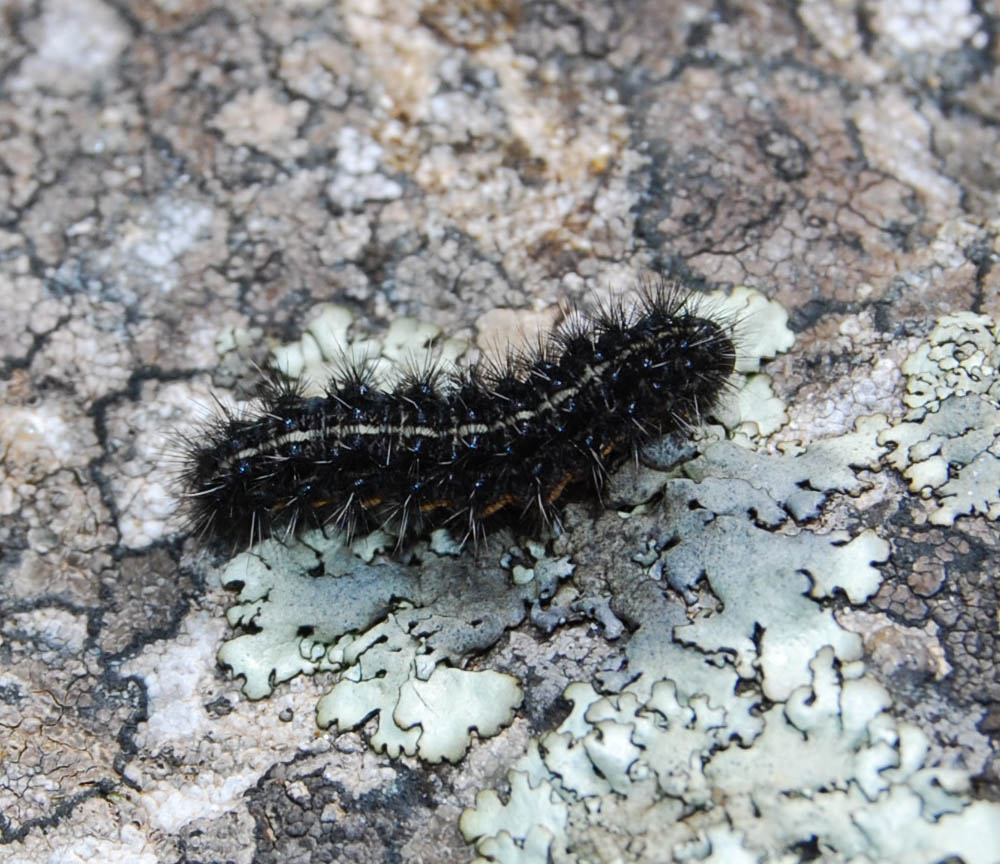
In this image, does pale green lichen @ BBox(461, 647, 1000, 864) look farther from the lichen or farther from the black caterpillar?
the black caterpillar

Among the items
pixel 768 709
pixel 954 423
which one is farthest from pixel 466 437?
pixel 954 423

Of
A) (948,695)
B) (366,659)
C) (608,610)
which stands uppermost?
(948,695)

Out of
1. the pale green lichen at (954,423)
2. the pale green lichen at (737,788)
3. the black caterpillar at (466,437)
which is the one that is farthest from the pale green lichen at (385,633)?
the pale green lichen at (954,423)

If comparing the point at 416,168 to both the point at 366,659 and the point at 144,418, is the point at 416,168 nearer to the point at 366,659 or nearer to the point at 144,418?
the point at 144,418

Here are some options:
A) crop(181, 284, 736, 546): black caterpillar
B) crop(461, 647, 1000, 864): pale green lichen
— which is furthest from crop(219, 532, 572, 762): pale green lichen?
crop(461, 647, 1000, 864): pale green lichen

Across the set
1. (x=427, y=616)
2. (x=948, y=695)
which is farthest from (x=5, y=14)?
(x=948, y=695)

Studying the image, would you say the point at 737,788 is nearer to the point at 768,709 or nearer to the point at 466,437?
the point at 768,709

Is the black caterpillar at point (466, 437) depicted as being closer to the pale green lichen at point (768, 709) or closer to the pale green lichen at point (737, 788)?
the pale green lichen at point (768, 709)

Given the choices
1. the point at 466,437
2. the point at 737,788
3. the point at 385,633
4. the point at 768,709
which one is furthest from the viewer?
the point at 466,437
